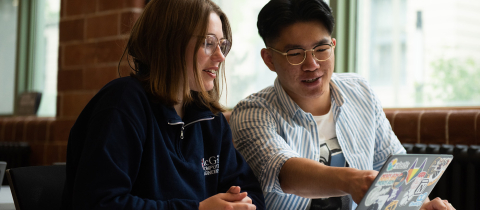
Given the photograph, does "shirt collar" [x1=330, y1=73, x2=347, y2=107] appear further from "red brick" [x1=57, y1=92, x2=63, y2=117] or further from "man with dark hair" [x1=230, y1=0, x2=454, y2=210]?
"red brick" [x1=57, y1=92, x2=63, y2=117]

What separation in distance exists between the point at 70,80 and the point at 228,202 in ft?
7.62

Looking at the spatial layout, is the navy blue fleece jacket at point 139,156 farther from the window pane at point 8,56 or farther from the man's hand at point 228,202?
the window pane at point 8,56

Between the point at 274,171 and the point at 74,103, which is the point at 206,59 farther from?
the point at 74,103

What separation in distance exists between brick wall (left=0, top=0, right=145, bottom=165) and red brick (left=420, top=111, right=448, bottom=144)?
1743 mm

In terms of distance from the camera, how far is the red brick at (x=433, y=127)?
6.76 feet

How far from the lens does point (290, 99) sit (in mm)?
1646

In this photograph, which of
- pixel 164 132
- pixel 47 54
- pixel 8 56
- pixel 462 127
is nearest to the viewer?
pixel 164 132

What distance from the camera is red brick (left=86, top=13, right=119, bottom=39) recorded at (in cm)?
287

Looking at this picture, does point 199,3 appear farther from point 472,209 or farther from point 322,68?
point 472,209

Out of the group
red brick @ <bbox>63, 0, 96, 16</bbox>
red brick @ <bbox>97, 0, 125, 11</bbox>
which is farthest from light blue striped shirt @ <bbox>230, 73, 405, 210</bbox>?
red brick @ <bbox>63, 0, 96, 16</bbox>

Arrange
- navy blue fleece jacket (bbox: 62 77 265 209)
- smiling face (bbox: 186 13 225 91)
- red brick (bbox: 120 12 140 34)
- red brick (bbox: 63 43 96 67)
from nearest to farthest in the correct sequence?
navy blue fleece jacket (bbox: 62 77 265 209), smiling face (bbox: 186 13 225 91), red brick (bbox: 120 12 140 34), red brick (bbox: 63 43 96 67)

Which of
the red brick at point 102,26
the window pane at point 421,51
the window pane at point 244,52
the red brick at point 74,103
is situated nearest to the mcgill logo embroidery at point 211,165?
the window pane at point 421,51

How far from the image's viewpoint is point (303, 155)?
1.58 meters

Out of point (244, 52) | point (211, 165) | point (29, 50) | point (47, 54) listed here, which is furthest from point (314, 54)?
point (29, 50)
